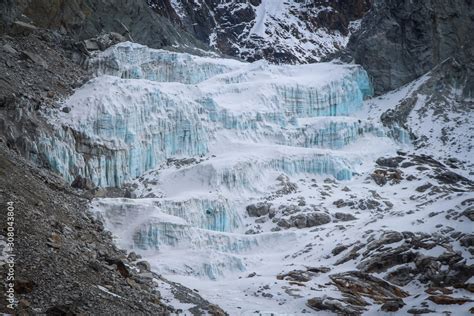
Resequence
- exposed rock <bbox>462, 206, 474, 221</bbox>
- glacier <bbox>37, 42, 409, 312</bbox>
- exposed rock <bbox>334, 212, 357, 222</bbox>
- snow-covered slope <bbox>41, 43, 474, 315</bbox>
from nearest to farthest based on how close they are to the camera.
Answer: snow-covered slope <bbox>41, 43, 474, 315</bbox> → exposed rock <bbox>462, 206, 474, 221</bbox> → glacier <bbox>37, 42, 409, 312</bbox> → exposed rock <bbox>334, 212, 357, 222</bbox>

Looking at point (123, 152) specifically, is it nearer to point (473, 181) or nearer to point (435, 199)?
point (435, 199)

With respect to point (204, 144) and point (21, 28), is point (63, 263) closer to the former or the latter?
point (204, 144)

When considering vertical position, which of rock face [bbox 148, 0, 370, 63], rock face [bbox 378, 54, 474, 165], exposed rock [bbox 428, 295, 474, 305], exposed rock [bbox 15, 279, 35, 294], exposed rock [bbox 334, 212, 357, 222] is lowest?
exposed rock [bbox 428, 295, 474, 305]

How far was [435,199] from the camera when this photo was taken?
45.1m

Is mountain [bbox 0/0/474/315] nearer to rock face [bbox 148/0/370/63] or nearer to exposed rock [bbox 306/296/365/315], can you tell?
exposed rock [bbox 306/296/365/315]

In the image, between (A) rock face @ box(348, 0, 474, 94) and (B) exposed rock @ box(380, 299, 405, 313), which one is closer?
(B) exposed rock @ box(380, 299, 405, 313)

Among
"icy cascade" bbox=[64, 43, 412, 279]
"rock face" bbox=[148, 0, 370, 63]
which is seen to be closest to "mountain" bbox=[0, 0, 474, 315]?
"icy cascade" bbox=[64, 43, 412, 279]

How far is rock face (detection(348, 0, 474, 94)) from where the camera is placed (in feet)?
257

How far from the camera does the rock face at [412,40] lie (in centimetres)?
7844

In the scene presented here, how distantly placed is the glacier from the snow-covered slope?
13cm

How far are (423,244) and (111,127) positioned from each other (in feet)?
83.5

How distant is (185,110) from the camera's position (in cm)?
5500

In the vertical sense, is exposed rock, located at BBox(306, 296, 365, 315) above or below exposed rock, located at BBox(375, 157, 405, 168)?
below

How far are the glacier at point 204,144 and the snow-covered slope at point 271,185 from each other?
130mm
